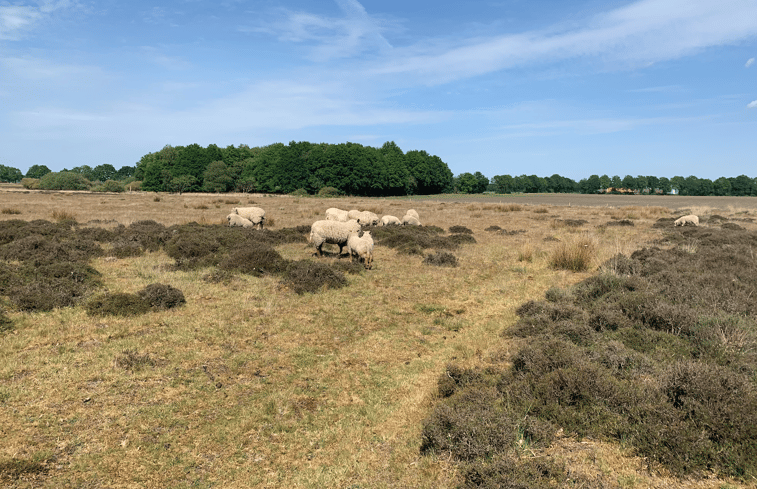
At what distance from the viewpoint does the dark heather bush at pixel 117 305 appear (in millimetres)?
8281

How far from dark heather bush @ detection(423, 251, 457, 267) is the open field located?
322 cm

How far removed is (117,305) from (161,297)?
902mm

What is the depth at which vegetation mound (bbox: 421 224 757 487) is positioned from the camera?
3.95m

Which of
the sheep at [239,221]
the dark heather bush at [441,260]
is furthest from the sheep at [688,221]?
the sheep at [239,221]

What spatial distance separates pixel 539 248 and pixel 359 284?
34.6 ft

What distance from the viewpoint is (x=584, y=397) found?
4934mm

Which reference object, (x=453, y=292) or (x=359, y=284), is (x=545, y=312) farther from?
(x=359, y=284)

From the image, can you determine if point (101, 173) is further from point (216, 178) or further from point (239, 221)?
point (239, 221)

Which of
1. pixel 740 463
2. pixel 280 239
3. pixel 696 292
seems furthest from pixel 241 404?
pixel 280 239

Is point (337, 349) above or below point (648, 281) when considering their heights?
below

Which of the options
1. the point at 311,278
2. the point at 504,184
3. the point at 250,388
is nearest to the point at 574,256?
the point at 311,278

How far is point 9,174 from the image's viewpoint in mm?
157000

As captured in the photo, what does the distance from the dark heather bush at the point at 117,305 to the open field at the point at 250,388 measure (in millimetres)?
200

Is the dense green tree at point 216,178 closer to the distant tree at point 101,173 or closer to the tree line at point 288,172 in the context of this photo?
the tree line at point 288,172
